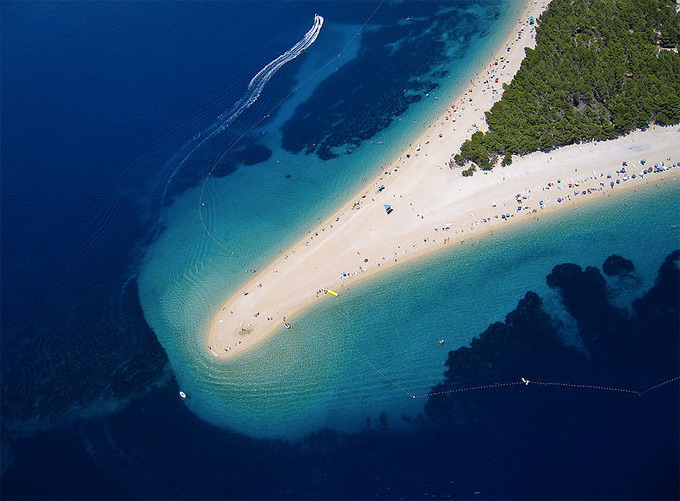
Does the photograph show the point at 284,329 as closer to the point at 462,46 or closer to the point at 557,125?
the point at 557,125

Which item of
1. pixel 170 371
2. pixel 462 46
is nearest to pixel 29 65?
pixel 170 371

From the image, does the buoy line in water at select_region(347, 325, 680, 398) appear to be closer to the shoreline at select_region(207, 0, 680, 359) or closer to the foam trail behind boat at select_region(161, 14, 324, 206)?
the shoreline at select_region(207, 0, 680, 359)

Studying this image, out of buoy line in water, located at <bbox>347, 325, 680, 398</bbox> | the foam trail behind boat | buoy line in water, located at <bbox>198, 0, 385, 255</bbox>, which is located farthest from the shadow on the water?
the foam trail behind boat

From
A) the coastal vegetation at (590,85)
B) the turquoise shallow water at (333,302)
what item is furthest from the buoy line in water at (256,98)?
the coastal vegetation at (590,85)

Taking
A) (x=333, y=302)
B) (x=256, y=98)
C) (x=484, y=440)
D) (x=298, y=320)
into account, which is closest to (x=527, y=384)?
(x=484, y=440)

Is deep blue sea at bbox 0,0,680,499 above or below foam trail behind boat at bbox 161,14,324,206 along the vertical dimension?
below

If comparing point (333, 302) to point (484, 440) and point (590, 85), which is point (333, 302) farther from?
point (590, 85)

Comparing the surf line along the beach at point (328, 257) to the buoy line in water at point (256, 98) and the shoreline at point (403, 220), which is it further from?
the buoy line in water at point (256, 98)
